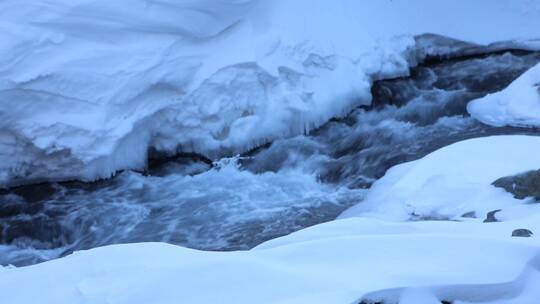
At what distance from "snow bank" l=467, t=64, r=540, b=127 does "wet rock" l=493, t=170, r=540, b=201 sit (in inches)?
101

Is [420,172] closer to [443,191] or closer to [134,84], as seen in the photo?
[443,191]

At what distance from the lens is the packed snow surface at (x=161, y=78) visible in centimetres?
604

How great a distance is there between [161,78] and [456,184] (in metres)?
3.16

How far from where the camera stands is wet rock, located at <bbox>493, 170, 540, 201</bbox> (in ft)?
13.3

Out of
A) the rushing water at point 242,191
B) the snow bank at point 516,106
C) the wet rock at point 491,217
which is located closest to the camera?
the wet rock at point 491,217

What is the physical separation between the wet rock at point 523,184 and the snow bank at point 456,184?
47 millimetres

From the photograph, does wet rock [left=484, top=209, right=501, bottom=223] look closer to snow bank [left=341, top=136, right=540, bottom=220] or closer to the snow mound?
snow bank [left=341, top=136, right=540, bottom=220]

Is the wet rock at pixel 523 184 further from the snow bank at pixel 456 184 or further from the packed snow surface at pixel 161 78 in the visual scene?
the packed snow surface at pixel 161 78

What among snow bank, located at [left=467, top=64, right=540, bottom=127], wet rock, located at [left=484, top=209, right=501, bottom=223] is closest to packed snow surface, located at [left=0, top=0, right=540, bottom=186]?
snow bank, located at [left=467, top=64, right=540, bottom=127]

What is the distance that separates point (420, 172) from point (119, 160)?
2.95 meters

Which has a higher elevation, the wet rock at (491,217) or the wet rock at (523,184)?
the wet rock at (523,184)

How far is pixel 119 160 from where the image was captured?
20.8 feet

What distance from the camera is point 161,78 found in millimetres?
→ 6414

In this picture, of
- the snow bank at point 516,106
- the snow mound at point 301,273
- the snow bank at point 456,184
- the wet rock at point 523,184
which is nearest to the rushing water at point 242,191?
the snow bank at point 516,106
